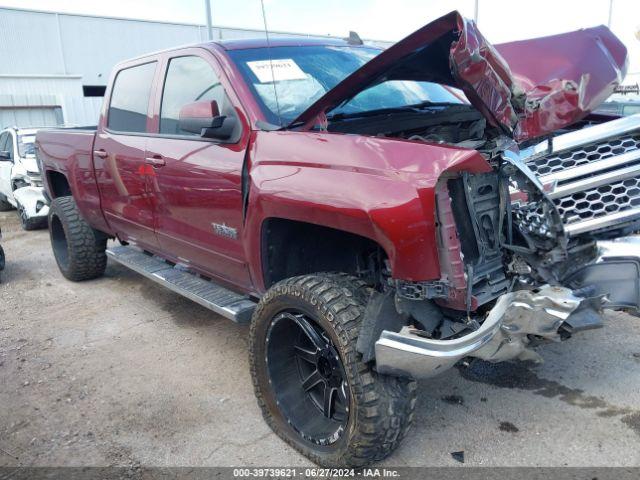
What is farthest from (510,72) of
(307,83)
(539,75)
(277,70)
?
(277,70)

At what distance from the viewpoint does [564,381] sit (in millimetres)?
3324

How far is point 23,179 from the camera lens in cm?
924

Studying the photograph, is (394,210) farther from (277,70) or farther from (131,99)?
(131,99)

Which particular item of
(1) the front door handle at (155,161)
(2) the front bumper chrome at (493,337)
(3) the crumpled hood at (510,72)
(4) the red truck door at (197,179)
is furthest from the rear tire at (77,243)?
(2) the front bumper chrome at (493,337)

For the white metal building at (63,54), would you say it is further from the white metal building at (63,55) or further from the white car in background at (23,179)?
the white car in background at (23,179)

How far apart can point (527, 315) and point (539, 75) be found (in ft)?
4.89

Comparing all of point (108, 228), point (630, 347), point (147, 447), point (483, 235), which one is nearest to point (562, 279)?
point (483, 235)

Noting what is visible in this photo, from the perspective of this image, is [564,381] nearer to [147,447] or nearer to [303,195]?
[303,195]

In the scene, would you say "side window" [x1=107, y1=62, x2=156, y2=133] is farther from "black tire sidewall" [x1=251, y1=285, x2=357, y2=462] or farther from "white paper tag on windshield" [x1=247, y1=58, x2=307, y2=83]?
"black tire sidewall" [x1=251, y1=285, x2=357, y2=462]

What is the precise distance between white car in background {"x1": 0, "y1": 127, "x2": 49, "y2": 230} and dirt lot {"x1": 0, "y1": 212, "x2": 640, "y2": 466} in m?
4.54

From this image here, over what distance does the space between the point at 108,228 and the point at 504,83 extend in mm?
3805

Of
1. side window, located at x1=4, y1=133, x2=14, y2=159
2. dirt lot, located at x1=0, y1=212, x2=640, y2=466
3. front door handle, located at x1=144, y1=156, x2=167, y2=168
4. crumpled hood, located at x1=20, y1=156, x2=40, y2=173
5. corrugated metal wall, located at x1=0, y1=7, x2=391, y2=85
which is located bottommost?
dirt lot, located at x1=0, y1=212, x2=640, y2=466

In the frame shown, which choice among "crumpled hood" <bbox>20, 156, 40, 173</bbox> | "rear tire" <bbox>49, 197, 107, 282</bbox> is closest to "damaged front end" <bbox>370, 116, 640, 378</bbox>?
"rear tire" <bbox>49, 197, 107, 282</bbox>

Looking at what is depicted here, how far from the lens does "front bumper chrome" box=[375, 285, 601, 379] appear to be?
2.16 meters
